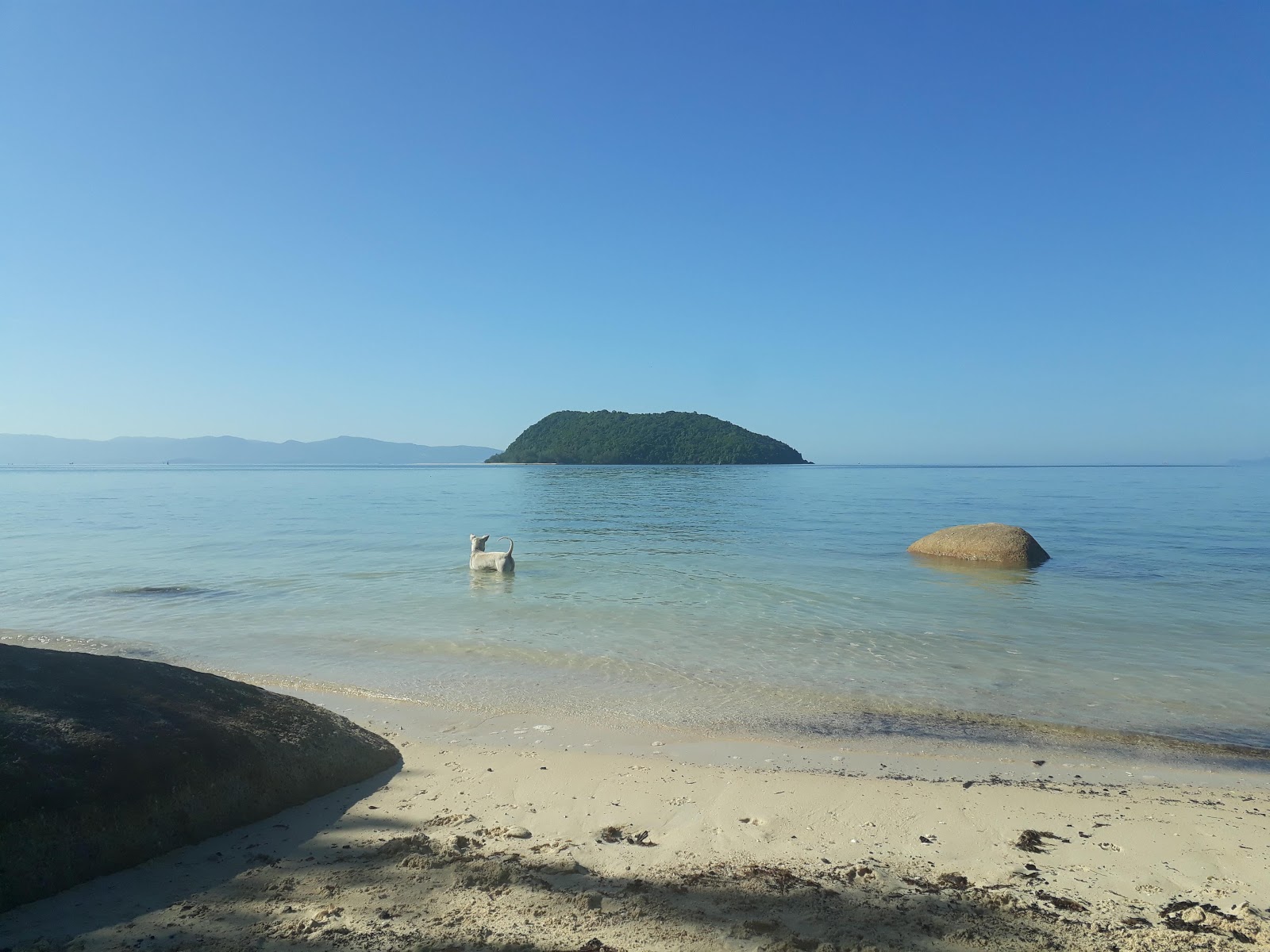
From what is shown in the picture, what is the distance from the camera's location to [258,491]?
48.5 metres

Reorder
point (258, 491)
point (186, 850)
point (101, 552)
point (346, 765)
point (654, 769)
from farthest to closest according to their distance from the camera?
point (258, 491) < point (101, 552) < point (654, 769) < point (346, 765) < point (186, 850)

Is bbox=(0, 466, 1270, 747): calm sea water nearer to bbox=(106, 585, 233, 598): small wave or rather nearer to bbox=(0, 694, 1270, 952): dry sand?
bbox=(106, 585, 233, 598): small wave

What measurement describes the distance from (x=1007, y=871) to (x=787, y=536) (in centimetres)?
1783

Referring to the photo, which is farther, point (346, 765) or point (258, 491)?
point (258, 491)

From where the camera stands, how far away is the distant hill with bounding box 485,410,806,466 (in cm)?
13250

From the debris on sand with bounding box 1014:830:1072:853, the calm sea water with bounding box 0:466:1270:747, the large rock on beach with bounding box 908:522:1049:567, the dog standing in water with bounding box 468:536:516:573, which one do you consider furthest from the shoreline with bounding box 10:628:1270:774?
the large rock on beach with bounding box 908:522:1049:567

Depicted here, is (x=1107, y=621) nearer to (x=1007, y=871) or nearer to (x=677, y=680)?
(x=677, y=680)

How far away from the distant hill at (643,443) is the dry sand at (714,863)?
122 m

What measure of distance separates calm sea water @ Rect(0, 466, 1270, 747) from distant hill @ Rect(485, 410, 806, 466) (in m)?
108

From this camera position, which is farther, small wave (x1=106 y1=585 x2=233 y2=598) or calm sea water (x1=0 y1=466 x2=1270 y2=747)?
small wave (x1=106 y1=585 x2=233 y2=598)

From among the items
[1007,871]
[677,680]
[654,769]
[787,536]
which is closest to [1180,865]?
[1007,871]

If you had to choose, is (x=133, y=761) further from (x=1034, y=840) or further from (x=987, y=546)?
(x=987, y=546)

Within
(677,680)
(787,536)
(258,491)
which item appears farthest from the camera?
(258,491)

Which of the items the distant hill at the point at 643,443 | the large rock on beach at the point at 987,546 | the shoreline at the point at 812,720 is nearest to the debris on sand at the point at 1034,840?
the shoreline at the point at 812,720
